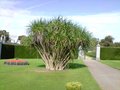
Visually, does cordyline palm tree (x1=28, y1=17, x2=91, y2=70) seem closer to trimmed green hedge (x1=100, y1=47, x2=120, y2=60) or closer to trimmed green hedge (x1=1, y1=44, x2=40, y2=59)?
trimmed green hedge (x1=1, y1=44, x2=40, y2=59)

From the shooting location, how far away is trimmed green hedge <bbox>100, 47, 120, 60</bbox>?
50.9m

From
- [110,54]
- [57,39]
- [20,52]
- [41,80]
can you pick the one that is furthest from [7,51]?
[41,80]

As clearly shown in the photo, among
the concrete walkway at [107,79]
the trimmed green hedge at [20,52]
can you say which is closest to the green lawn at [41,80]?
the concrete walkway at [107,79]

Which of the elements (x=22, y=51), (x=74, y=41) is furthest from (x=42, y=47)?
(x=22, y=51)

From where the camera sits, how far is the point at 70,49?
79.0 ft

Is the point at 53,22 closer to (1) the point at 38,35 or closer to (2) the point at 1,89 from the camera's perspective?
(1) the point at 38,35

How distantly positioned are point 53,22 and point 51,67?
3399 millimetres

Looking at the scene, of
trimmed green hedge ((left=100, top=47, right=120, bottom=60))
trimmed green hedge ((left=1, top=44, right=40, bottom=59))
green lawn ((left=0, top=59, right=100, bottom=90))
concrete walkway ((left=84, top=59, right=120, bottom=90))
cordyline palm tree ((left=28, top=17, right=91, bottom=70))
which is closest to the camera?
green lawn ((left=0, top=59, right=100, bottom=90))

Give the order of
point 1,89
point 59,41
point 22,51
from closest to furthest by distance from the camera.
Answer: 1. point 1,89
2. point 59,41
3. point 22,51

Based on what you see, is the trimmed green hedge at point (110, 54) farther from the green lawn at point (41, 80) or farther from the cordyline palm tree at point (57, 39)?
the green lawn at point (41, 80)

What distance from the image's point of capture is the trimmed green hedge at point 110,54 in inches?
2004

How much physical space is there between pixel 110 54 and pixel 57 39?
2940cm

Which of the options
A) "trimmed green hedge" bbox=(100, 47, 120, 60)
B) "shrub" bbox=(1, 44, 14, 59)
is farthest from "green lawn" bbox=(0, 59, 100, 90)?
"trimmed green hedge" bbox=(100, 47, 120, 60)

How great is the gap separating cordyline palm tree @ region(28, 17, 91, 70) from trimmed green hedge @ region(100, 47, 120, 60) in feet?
88.2
